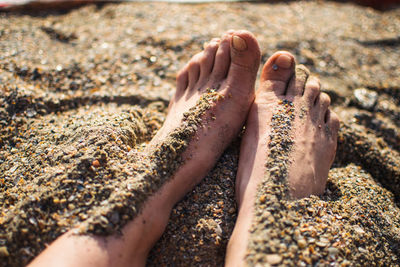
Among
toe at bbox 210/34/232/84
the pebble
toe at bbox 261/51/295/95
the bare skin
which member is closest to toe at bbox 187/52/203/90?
the bare skin

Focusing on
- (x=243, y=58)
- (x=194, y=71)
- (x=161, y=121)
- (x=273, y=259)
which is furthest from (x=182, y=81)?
(x=273, y=259)

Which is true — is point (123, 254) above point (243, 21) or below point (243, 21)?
below

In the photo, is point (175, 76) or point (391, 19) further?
point (391, 19)

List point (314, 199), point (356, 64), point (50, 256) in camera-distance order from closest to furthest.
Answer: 1. point (50, 256)
2. point (314, 199)
3. point (356, 64)

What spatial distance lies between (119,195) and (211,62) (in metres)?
0.88

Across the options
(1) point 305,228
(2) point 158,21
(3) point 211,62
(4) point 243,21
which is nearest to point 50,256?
(1) point 305,228

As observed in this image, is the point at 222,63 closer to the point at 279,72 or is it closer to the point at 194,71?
the point at 194,71

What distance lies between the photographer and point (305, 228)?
3.87ft

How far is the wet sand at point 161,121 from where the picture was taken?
117cm

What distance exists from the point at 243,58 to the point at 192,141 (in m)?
0.50

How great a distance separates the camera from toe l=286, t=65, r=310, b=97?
62.1 inches

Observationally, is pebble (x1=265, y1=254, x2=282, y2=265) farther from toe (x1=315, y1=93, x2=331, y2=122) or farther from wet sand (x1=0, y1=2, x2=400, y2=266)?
toe (x1=315, y1=93, x2=331, y2=122)

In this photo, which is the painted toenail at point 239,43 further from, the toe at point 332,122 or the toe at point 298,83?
the toe at point 332,122

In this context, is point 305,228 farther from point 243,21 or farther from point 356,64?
point 243,21
